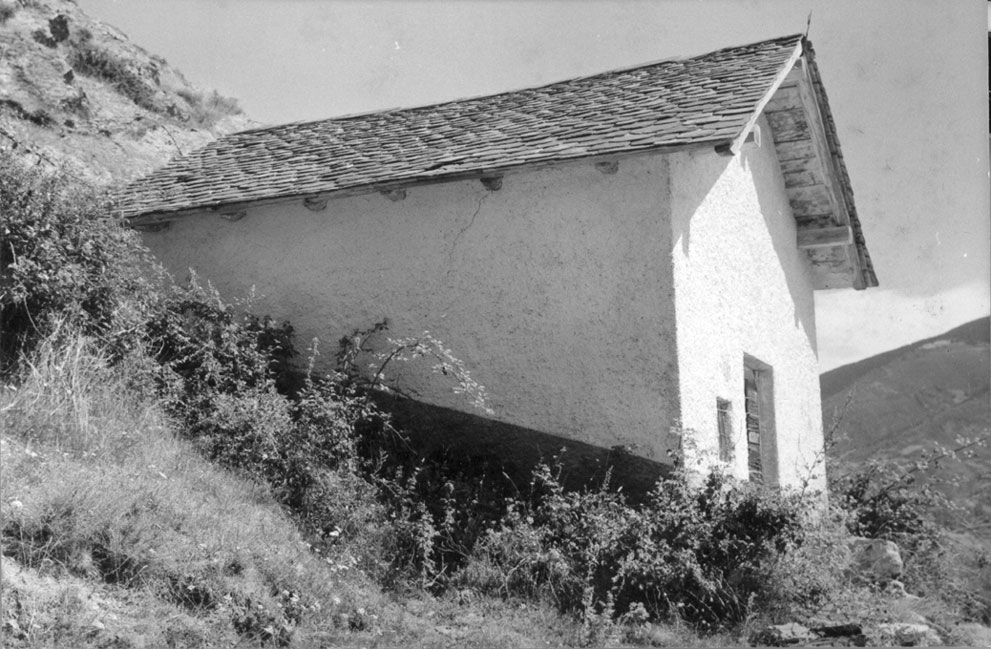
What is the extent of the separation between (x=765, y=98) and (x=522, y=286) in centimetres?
315

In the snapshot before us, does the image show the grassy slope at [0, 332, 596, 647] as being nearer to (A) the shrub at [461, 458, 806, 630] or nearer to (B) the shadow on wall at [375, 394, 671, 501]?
(A) the shrub at [461, 458, 806, 630]

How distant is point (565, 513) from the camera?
8656 millimetres

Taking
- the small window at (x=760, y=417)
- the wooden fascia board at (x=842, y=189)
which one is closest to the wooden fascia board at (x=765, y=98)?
the wooden fascia board at (x=842, y=189)

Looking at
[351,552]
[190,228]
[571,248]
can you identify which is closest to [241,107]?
[190,228]

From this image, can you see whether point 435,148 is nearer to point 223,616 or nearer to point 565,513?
point 565,513

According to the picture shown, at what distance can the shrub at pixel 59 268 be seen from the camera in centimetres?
880

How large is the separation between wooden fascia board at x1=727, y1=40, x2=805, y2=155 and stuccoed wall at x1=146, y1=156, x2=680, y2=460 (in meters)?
0.80

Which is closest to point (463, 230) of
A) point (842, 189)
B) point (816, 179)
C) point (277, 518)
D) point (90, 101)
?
point (277, 518)

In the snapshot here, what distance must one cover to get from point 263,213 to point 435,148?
7.25 ft

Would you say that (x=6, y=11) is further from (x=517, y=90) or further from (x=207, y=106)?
(x=517, y=90)

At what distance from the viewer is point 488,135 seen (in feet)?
38.1

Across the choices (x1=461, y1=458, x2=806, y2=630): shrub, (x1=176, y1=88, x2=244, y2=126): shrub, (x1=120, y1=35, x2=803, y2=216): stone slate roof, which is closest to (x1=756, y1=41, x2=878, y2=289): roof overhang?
(x1=120, y1=35, x2=803, y2=216): stone slate roof

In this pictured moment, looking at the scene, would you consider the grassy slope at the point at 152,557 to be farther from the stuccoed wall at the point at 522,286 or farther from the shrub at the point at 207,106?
the shrub at the point at 207,106

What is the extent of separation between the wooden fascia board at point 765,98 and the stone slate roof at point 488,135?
6 centimetres
